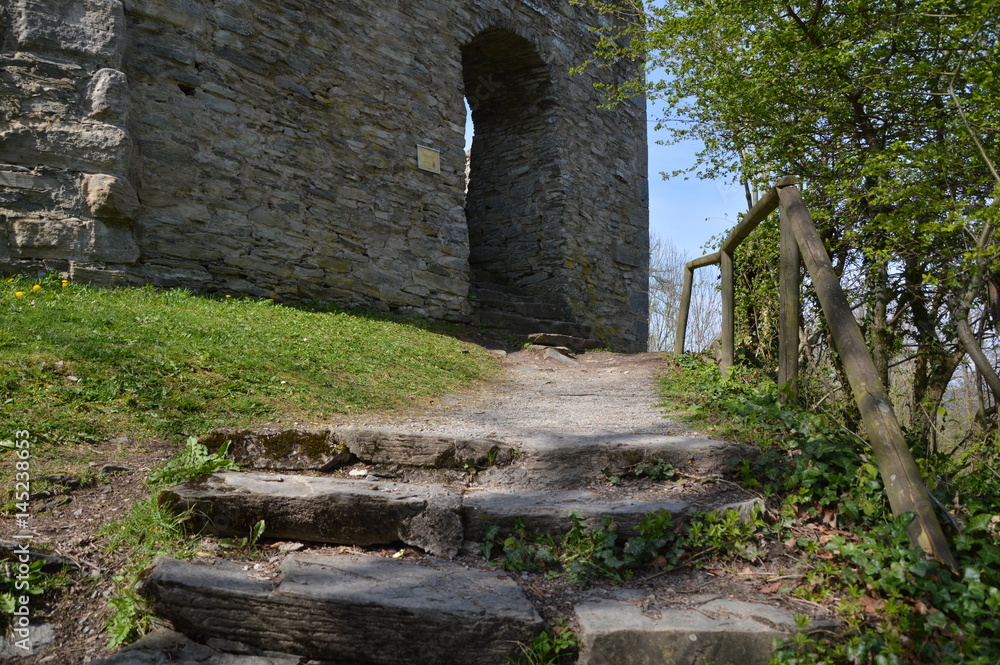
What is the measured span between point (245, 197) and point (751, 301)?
4217mm

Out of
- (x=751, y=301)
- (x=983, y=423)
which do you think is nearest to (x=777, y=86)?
(x=751, y=301)

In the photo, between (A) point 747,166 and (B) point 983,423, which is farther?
(A) point 747,166

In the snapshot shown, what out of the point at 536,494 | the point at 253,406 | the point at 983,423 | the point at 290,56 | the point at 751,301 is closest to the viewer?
the point at 536,494

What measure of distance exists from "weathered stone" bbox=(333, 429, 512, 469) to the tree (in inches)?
142

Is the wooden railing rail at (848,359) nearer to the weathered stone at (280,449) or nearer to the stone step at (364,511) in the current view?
the stone step at (364,511)

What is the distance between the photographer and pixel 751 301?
14.9 ft

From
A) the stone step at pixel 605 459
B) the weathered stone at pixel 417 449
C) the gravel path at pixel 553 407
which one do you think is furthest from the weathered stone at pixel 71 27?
the stone step at pixel 605 459

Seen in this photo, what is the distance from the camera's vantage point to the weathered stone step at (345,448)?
8.45ft

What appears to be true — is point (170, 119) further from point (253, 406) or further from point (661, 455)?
point (661, 455)

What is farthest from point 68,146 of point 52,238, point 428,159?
point 428,159

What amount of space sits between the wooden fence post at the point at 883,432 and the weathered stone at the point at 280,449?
1.92m

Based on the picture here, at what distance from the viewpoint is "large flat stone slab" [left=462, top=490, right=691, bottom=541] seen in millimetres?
2232

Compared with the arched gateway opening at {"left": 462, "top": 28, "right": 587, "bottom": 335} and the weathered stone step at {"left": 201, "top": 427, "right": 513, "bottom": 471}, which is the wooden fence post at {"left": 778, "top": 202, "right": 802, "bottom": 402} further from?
the arched gateway opening at {"left": 462, "top": 28, "right": 587, "bottom": 335}

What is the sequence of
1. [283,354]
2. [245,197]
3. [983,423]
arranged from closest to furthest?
1. [283,354]
2. [983,423]
3. [245,197]
